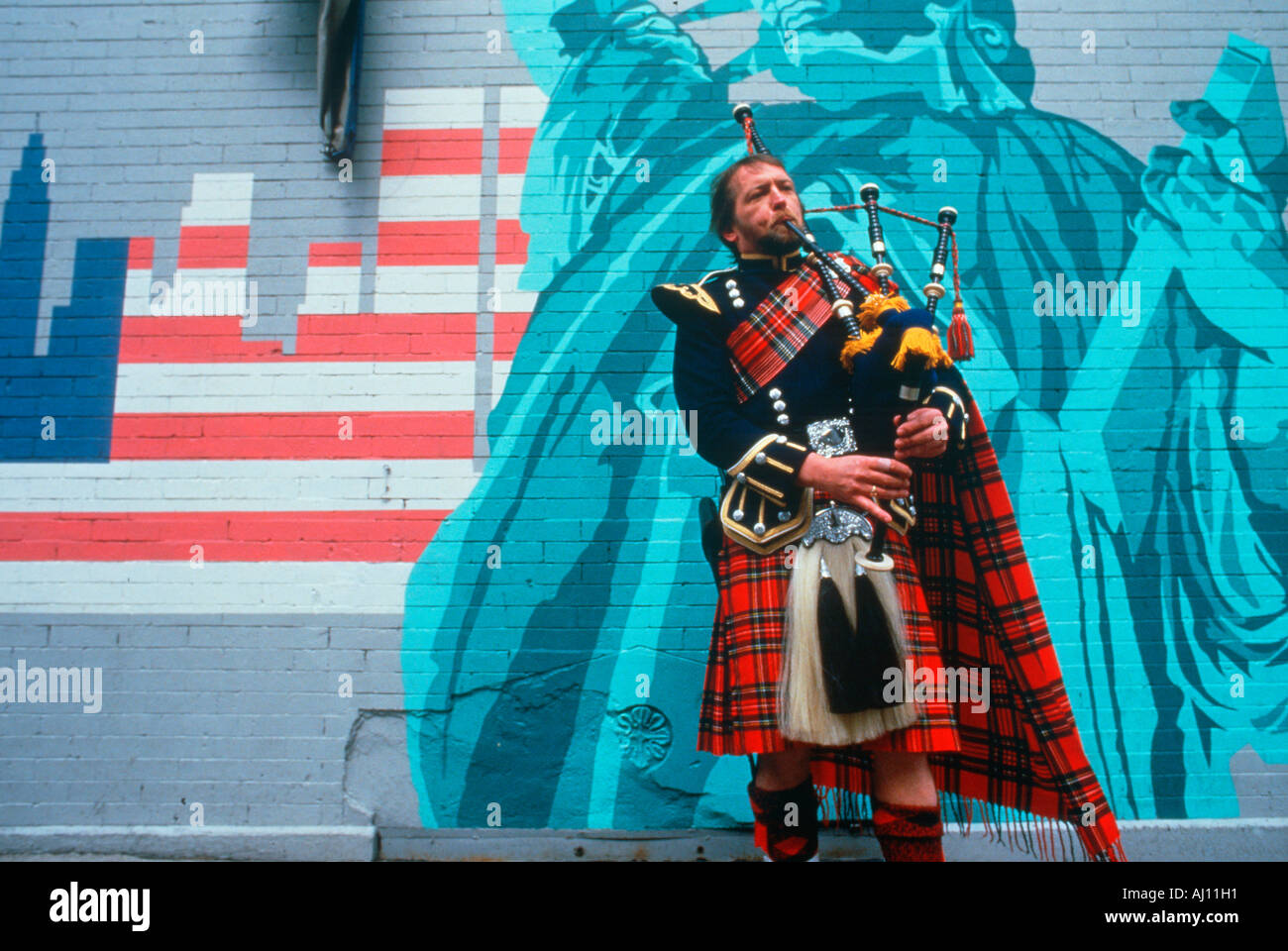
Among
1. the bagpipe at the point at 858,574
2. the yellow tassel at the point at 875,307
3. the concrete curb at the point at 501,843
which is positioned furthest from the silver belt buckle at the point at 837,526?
the concrete curb at the point at 501,843

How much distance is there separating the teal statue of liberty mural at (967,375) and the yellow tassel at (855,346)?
1342 mm

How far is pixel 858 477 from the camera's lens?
7.18 feet

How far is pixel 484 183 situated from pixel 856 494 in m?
2.45

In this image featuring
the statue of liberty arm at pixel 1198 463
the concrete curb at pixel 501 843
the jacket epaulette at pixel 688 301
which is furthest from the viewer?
the statue of liberty arm at pixel 1198 463

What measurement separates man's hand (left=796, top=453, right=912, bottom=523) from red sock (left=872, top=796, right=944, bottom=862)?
2.49ft

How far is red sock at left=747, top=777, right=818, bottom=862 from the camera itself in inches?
92.0

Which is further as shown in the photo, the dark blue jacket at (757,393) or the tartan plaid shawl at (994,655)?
the tartan plaid shawl at (994,655)

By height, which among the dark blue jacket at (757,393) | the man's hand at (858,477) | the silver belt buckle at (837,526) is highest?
the dark blue jacket at (757,393)

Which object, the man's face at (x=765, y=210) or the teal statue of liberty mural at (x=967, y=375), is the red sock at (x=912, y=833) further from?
the man's face at (x=765, y=210)

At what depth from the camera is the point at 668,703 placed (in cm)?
347

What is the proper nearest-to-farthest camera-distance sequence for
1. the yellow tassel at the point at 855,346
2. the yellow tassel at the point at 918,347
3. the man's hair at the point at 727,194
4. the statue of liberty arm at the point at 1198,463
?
the yellow tassel at the point at 918,347, the yellow tassel at the point at 855,346, the man's hair at the point at 727,194, the statue of liberty arm at the point at 1198,463

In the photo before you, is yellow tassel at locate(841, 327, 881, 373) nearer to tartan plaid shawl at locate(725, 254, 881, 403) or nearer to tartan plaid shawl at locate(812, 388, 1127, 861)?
tartan plaid shawl at locate(725, 254, 881, 403)

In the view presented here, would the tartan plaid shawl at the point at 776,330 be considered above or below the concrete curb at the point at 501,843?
above

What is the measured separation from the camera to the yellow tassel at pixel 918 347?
2127 millimetres
